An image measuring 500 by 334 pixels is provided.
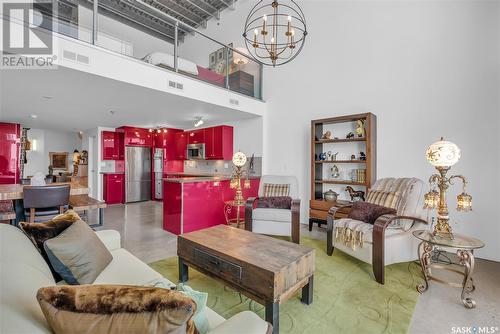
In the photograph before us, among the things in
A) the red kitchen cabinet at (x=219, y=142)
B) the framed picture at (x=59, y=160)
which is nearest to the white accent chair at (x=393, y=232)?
the red kitchen cabinet at (x=219, y=142)

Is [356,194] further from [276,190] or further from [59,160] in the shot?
[59,160]

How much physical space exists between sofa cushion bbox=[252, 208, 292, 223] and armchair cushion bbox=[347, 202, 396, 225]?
0.86 m

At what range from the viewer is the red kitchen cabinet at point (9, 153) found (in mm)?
5810

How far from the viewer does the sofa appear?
26.9 inches

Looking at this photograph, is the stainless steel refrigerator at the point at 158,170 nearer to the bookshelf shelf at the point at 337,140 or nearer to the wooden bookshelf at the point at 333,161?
the wooden bookshelf at the point at 333,161

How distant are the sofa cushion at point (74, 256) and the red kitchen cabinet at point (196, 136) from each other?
4944 mm

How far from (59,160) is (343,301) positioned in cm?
1088

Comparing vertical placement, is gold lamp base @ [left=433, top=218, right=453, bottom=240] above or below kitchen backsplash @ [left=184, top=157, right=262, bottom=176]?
below

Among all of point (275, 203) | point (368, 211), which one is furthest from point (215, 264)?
point (368, 211)

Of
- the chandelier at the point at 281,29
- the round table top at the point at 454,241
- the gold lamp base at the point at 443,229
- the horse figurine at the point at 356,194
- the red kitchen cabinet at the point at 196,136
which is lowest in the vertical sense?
the round table top at the point at 454,241

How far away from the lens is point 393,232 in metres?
2.57

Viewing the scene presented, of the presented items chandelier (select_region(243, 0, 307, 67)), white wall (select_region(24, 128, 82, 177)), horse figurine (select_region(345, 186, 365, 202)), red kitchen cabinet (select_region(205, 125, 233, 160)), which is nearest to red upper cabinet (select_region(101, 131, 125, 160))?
red kitchen cabinet (select_region(205, 125, 233, 160))

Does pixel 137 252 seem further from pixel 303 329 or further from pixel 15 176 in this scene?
pixel 15 176

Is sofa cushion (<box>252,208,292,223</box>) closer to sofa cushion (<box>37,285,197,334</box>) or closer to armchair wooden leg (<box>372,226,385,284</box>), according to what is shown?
armchair wooden leg (<box>372,226,385,284</box>)
